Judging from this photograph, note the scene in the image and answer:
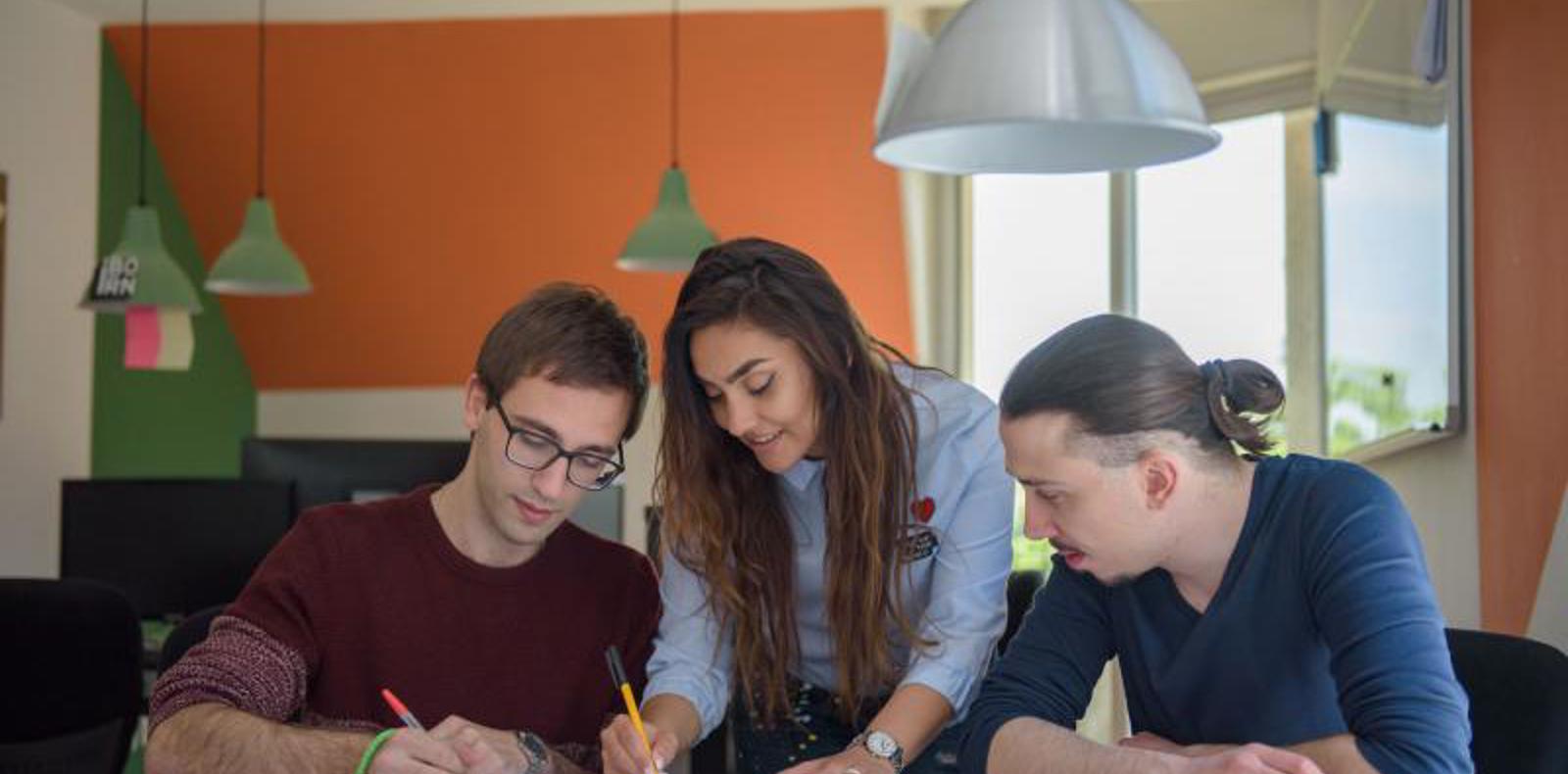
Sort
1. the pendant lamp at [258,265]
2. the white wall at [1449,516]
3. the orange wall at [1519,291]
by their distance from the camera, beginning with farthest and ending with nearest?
the pendant lamp at [258,265] < the white wall at [1449,516] < the orange wall at [1519,291]

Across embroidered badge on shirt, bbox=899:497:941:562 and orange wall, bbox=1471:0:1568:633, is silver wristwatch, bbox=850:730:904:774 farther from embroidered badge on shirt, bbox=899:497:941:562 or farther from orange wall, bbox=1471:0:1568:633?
orange wall, bbox=1471:0:1568:633

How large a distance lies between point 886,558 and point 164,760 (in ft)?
2.69

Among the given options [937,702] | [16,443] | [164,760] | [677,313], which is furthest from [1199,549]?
[16,443]

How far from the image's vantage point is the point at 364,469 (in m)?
4.09

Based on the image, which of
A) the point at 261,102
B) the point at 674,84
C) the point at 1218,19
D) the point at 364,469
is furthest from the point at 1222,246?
the point at 261,102

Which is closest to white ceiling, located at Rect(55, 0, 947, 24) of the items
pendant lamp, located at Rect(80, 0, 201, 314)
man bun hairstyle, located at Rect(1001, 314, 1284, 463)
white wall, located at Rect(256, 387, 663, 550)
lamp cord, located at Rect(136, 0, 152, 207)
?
lamp cord, located at Rect(136, 0, 152, 207)

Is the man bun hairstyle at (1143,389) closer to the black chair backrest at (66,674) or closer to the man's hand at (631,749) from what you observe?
the man's hand at (631,749)

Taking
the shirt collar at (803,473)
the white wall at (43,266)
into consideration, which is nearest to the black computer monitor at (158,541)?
the white wall at (43,266)

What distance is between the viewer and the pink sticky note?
5.07 metres

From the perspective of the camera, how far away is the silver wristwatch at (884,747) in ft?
5.92

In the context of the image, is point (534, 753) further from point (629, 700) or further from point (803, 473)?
point (803, 473)

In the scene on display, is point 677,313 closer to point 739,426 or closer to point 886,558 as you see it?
point 739,426

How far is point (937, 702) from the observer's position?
1881 mm

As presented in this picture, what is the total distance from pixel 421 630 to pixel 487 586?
0.31ft
